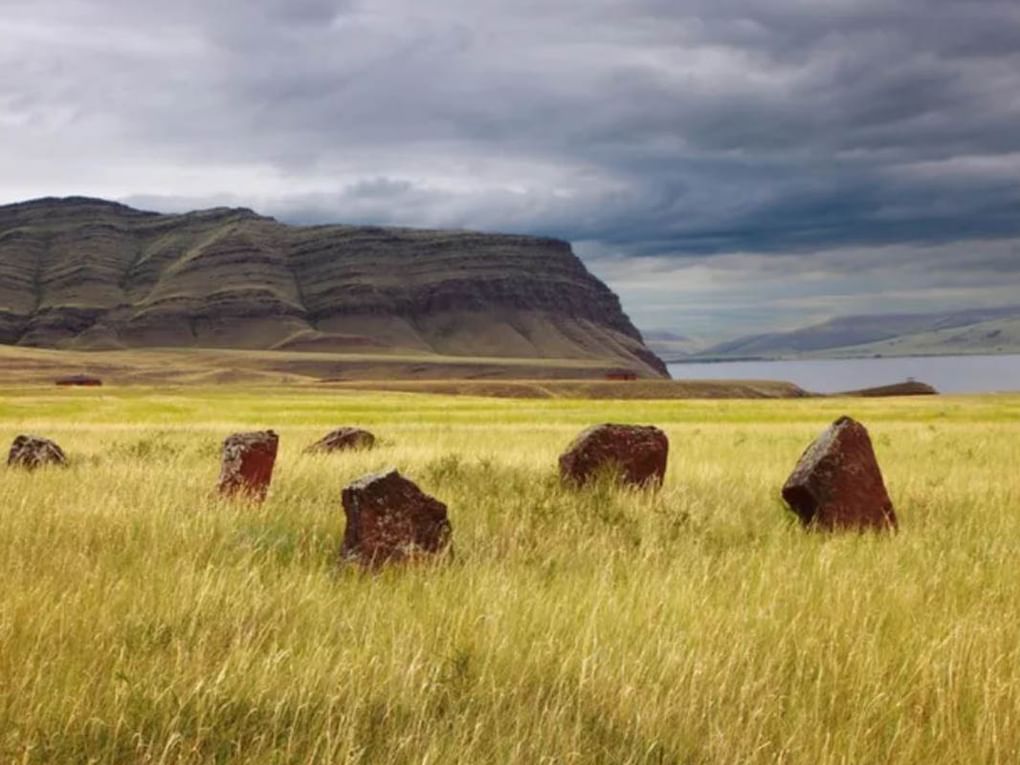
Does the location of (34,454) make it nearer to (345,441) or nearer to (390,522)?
(345,441)

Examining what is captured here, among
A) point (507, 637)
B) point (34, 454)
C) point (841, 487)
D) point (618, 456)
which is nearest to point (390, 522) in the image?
point (507, 637)

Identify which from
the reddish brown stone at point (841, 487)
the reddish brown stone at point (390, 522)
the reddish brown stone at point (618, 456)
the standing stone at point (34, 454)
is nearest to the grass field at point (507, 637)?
the reddish brown stone at point (390, 522)

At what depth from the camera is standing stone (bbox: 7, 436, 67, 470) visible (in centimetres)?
1714

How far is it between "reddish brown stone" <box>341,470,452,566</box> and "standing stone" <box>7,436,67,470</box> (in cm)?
1011

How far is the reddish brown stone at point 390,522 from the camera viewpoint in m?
8.95

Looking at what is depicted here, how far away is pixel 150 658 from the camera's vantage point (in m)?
5.48

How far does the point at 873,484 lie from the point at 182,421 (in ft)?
117

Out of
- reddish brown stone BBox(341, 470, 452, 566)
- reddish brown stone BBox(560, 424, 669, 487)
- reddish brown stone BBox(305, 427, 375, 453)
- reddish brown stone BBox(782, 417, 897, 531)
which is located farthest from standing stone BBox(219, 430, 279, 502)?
reddish brown stone BBox(305, 427, 375, 453)

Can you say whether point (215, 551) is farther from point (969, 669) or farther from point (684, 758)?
point (969, 669)

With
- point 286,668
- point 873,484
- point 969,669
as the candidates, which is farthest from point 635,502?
point 286,668

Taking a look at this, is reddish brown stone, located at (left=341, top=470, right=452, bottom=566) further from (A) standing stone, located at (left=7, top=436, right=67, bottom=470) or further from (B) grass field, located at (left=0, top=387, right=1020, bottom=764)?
(A) standing stone, located at (left=7, top=436, right=67, bottom=470)

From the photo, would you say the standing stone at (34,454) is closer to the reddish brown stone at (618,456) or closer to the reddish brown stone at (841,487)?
the reddish brown stone at (618,456)

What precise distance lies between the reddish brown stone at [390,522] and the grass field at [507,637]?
432 mm

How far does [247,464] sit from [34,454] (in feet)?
21.4
